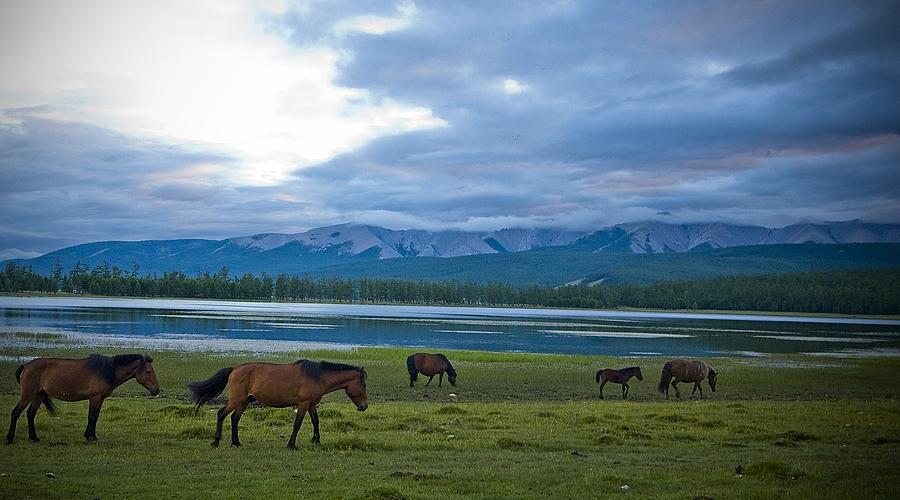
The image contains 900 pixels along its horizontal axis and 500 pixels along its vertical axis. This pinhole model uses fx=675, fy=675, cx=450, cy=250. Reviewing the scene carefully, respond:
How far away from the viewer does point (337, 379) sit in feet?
56.1

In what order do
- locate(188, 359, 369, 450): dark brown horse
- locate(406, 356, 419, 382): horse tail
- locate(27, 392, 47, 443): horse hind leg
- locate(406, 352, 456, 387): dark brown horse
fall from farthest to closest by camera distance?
1. locate(406, 352, 456, 387): dark brown horse
2. locate(406, 356, 419, 382): horse tail
3. locate(188, 359, 369, 450): dark brown horse
4. locate(27, 392, 47, 443): horse hind leg

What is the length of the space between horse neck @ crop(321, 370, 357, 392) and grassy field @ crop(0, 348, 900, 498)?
140cm

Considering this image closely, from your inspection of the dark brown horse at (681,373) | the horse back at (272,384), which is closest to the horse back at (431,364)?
the dark brown horse at (681,373)

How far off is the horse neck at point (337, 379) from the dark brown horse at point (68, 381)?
4.90 meters

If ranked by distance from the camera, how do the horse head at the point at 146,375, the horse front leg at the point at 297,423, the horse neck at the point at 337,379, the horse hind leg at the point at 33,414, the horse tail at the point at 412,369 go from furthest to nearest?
the horse tail at the point at 412,369 → the horse head at the point at 146,375 → the horse neck at the point at 337,379 → the horse front leg at the point at 297,423 → the horse hind leg at the point at 33,414

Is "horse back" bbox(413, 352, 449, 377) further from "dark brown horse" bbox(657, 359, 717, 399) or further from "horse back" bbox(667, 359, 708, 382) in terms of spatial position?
"horse back" bbox(667, 359, 708, 382)

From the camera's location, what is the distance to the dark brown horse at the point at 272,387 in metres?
16.3

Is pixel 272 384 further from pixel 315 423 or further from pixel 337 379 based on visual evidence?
pixel 337 379

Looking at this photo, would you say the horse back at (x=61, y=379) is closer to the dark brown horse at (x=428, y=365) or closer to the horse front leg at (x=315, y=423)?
the horse front leg at (x=315, y=423)

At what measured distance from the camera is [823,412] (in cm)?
2402

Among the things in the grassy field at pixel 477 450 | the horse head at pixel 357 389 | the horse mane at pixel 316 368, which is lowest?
the grassy field at pixel 477 450

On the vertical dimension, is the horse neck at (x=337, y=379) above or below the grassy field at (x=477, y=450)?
above

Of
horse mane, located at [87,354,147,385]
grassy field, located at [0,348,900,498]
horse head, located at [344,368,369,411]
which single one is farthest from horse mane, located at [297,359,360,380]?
horse mane, located at [87,354,147,385]

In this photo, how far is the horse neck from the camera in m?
16.9
